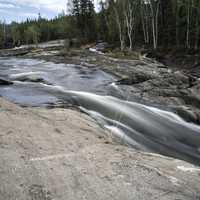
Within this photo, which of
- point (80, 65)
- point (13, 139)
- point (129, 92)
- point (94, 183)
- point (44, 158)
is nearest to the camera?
point (94, 183)

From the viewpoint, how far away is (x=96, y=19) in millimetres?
61656

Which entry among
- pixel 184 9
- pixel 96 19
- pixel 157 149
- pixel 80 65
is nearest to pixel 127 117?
pixel 157 149

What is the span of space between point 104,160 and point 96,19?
58760 mm

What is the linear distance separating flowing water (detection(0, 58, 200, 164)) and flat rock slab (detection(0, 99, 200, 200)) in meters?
2.67

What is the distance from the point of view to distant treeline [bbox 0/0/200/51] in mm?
40156

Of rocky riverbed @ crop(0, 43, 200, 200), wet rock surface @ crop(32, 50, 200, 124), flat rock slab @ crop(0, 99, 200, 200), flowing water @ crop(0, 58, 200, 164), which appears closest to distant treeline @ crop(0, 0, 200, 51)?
wet rock surface @ crop(32, 50, 200, 124)

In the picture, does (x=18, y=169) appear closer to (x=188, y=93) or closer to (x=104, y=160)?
(x=104, y=160)

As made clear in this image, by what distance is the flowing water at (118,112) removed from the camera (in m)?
8.85

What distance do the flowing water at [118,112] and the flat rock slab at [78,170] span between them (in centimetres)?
267

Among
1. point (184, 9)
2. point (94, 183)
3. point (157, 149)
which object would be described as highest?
point (184, 9)

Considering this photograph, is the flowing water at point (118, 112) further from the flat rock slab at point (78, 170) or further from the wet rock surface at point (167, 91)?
the flat rock slab at point (78, 170)

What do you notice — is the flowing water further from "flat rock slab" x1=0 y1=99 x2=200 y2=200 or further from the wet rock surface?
"flat rock slab" x1=0 y1=99 x2=200 y2=200

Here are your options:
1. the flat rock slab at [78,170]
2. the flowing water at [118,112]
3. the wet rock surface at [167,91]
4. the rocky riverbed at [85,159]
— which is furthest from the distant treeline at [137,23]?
the flat rock slab at [78,170]

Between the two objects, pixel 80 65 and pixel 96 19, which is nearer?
pixel 80 65
